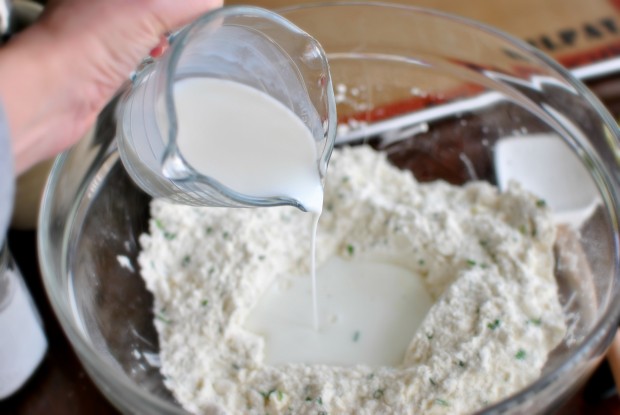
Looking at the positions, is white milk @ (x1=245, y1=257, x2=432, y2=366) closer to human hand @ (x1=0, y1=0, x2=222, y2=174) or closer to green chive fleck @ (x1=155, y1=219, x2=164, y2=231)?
green chive fleck @ (x1=155, y1=219, x2=164, y2=231)

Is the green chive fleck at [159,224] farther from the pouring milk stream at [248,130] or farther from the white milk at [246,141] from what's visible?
the white milk at [246,141]

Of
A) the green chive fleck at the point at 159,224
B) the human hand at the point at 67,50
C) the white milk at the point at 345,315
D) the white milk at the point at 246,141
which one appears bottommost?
the white milk at the point at 345,315

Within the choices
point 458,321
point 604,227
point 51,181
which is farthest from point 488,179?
point 51,181

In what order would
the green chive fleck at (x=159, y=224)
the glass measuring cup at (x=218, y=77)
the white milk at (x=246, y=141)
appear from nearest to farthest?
the glass measuring cup at (x=218, y=77)
the white milk at (x=246, y=141)
the green chive fleck at (x=159, y=224)

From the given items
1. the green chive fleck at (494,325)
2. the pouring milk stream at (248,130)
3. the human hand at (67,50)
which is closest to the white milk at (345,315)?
the pouring milk stream at (248,130)

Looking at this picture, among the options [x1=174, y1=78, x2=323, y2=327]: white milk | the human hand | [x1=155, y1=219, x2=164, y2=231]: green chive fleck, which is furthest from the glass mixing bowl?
[x1=174, y1=78, x2=323, y2=327]: white milk

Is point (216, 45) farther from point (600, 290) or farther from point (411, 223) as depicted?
point (600, 290)
